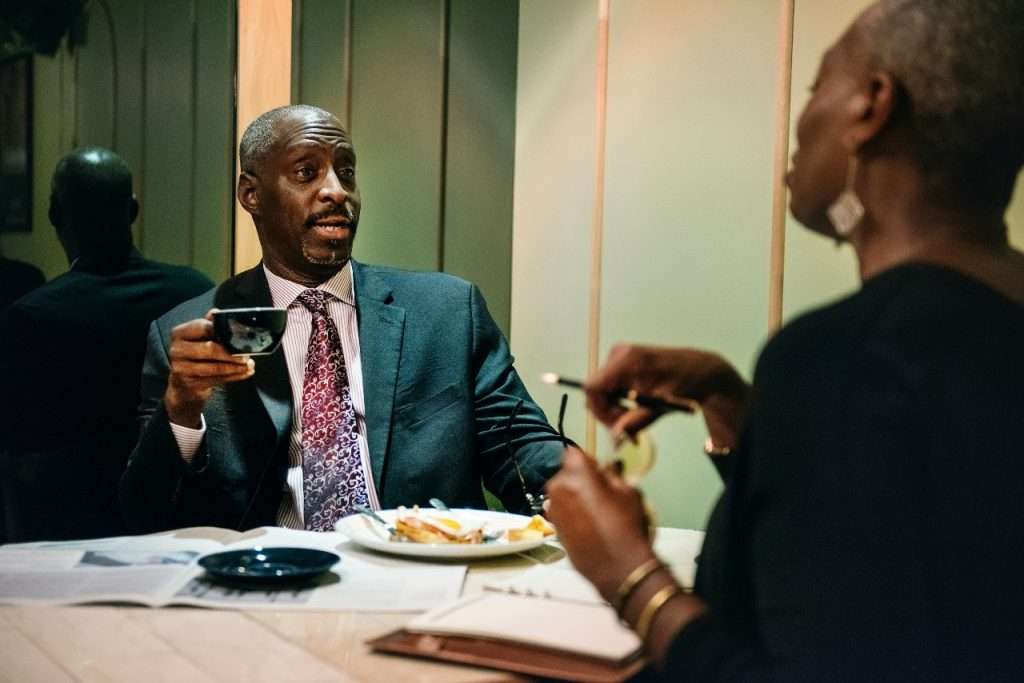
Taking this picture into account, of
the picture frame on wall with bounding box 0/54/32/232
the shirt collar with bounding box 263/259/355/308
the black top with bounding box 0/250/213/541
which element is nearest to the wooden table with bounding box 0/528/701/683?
the shirt collar with bounding box 263/259/355/308

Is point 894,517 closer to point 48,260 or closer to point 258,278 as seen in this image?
point 258,278

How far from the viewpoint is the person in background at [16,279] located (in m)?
1.93

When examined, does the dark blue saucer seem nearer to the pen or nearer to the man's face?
the pen

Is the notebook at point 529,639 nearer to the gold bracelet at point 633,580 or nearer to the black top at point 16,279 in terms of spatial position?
the gold bracelet at point 633,580

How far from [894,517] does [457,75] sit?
1546mm

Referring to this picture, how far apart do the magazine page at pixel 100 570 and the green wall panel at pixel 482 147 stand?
80 cm

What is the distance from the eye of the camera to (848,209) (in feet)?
2.50

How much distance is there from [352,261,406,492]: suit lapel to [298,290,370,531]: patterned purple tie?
35 millimetres

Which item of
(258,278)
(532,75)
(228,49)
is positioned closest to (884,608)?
(532,75)

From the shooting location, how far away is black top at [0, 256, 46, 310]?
6.32 feet

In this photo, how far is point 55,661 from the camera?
86 centimetres

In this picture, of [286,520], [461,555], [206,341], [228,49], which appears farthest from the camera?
[228,49]

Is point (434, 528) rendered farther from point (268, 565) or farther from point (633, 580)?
point (633, 580)

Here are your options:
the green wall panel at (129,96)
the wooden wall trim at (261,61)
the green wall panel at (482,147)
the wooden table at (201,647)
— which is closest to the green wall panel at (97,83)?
the green wall panel at (129,96)
